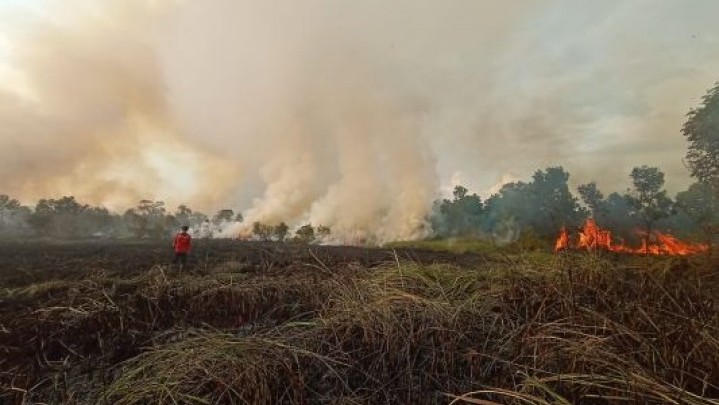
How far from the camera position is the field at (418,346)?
101 inches

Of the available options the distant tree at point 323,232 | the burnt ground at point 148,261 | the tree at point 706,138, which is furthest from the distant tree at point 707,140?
the distant tree at point 323,232

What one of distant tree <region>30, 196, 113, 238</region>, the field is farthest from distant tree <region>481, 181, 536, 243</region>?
distant tree <region>30, 196, 113, 238</region>

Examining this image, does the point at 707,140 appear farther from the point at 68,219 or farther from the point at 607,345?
the point at 68,219

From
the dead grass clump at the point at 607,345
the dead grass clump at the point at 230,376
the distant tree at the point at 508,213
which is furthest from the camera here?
the distant tree at the point at 508,213

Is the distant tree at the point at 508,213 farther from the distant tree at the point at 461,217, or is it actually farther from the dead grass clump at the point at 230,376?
the dead grass clump at the point at 230,376

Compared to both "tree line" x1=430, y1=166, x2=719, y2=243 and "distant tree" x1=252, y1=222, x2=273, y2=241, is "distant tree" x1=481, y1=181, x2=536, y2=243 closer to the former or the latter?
"tree line" x1=430, y1=166, x2=719, y2=243

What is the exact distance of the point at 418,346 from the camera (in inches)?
132

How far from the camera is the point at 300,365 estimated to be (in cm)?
318

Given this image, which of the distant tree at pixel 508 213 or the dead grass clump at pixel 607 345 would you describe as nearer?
the dead grass clump at pixel 607 345

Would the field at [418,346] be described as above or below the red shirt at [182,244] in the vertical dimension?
below

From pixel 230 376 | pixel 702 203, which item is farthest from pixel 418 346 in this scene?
pixel 702 203

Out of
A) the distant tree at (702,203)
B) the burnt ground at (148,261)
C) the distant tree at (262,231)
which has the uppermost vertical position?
the distant tree at (262,231)

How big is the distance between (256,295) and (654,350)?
14.4ft

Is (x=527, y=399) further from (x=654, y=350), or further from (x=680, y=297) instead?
(x=680, y=297)
